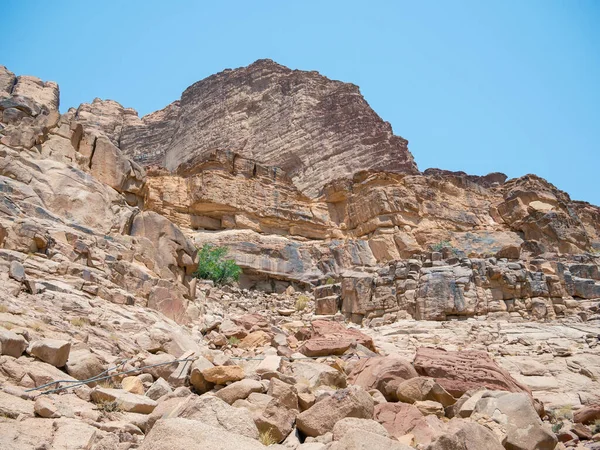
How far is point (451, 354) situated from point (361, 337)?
279 cm

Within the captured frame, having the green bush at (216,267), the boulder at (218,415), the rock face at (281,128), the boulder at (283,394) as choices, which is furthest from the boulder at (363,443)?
the rock face at (281,128)

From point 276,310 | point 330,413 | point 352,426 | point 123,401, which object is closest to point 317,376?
point 330,413

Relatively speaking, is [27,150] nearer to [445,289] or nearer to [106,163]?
[106,163]

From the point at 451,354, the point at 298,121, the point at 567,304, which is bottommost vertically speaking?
the point at 451,354

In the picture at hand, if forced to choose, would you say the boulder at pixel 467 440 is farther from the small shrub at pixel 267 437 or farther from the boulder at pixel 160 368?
the boulder at pixel 160 368

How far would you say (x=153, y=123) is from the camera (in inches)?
3150

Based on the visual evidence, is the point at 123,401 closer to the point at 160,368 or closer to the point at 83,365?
the point at 83,365

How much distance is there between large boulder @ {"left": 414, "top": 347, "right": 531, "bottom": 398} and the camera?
782cm

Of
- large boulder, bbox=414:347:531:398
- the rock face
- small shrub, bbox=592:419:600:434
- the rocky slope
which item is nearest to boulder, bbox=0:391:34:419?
the rocky slope

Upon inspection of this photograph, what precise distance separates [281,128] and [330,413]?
186ft

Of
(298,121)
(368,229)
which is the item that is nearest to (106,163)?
(368,229)

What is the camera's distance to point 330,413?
5.26m

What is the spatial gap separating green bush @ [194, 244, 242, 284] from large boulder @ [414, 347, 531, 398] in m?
15.1

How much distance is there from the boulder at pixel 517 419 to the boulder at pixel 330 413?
1480 millimetres
